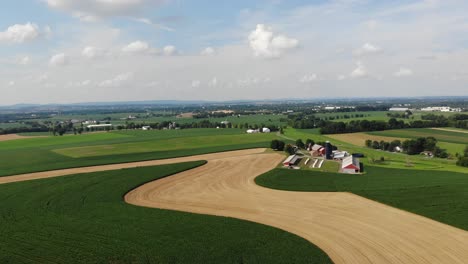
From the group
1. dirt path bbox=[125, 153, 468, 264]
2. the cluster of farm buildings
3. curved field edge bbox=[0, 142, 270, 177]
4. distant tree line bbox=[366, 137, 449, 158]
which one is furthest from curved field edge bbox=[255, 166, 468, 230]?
curved field edge bbox=[0, 142, 270, 177]

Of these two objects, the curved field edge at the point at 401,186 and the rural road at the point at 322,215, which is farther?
the curved field edge at the point at 401,186

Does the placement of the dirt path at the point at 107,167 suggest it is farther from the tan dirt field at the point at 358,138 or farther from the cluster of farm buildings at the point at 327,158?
the tan dirt field at the point at 358,138

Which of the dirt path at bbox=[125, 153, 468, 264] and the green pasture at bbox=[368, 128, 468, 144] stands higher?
the green pasture at bbox=[368, 128, 468, 144]

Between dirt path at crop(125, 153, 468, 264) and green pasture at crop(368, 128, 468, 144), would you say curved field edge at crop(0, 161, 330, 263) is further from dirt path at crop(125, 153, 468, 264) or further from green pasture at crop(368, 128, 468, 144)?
green pasture at crop(368, 128, 468, 144)

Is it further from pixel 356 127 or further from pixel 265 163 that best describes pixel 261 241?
pixel 356 127

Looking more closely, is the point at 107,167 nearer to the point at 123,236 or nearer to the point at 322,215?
the point at 123,236

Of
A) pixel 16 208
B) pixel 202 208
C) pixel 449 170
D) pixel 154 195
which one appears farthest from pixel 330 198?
pixel 16 208

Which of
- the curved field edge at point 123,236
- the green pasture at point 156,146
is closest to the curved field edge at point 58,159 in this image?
the green pasture at point 156,146
